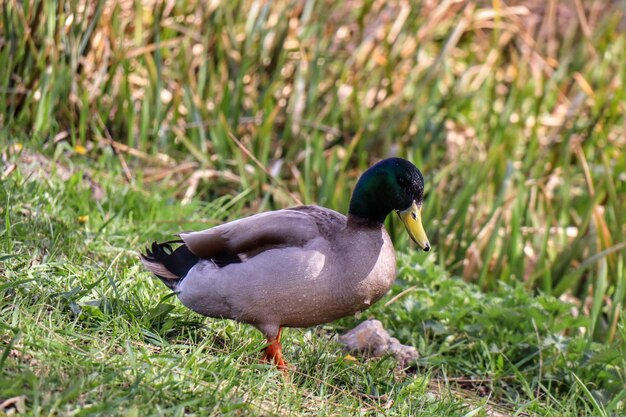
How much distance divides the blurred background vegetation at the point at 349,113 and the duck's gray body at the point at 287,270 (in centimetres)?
142

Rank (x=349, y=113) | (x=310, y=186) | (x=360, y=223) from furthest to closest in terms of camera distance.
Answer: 1. (x=349, y=113)
2. (x=310, y=186)
3. (x=360, y=223)

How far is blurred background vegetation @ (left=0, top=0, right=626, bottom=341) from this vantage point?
213 inches

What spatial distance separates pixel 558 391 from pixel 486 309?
0.49m

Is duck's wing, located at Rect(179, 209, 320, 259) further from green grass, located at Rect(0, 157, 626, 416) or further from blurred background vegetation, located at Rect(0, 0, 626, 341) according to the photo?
blurred background vegetation, located at Rect(0, 0, 626, 341)

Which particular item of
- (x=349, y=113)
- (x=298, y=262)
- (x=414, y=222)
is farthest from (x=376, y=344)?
(x=349, y=113)

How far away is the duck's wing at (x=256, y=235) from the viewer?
329cm

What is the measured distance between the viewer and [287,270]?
10.5 feet

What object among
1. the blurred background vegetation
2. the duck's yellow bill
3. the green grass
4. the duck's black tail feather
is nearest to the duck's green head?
the duck's yellow bill

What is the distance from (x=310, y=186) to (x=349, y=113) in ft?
3.50

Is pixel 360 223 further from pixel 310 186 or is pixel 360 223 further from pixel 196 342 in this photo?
pixel 310 186

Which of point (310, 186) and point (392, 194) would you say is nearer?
point (392, 194)

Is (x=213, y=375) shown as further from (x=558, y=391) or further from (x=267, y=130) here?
(x=267, y=130)

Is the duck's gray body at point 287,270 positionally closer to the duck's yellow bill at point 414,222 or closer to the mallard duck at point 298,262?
the mallard duck at point 298,262

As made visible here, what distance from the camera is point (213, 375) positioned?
9.61 ft
